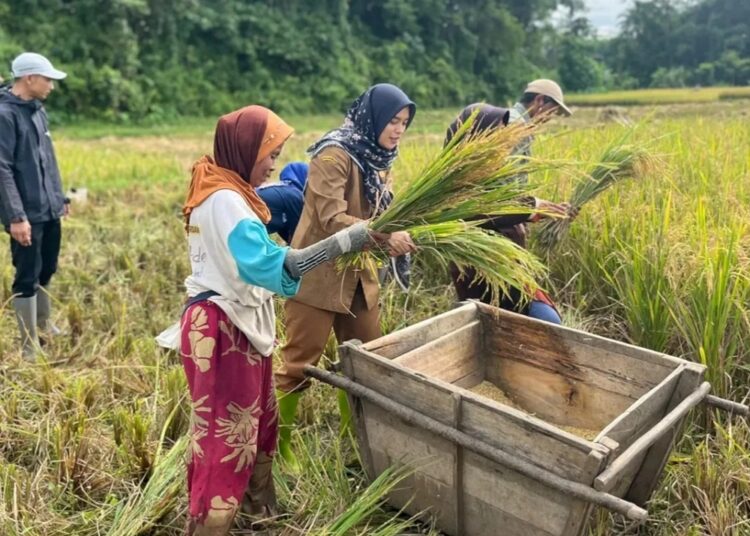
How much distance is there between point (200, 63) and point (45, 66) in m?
23.4

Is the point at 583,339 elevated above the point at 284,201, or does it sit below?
below

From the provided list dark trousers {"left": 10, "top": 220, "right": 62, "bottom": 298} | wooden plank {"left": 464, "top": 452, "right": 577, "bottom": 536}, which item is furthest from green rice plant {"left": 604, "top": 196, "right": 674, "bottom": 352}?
dark trousers {"left": 10, "top": 220, "right": 62, "bottom": 298}

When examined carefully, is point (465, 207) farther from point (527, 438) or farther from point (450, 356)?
point (527, 438)

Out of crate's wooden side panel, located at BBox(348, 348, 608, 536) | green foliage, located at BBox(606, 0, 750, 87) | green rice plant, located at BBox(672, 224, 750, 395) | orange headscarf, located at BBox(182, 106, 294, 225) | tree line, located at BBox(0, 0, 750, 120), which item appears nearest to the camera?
crate's wooden side panel, located at BBox(348, 348, 608, 536)

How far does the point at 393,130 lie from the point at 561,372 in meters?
1.06

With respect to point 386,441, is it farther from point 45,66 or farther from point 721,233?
point 45,66

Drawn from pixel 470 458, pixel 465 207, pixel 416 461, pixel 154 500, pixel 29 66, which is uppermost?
pixel 29 66

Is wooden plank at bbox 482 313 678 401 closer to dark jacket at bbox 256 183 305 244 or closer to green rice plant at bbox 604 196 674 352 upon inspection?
Answer: green rice plant at bbox 604 196 674 352

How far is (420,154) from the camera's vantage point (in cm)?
588

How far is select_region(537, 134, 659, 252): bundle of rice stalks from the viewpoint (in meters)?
3.39

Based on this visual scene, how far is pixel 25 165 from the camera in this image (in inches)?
144

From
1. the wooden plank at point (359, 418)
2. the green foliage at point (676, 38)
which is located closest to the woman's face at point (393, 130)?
the wooden plank at point (359, 418)

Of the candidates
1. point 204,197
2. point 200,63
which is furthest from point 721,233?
point 200,63

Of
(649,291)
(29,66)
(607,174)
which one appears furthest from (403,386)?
(29,66)
